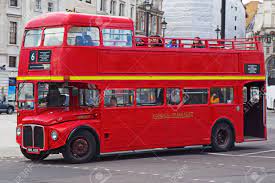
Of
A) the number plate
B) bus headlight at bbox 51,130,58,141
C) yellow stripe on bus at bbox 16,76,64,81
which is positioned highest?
yellow stripe on bus at bbox 16,76,64,81

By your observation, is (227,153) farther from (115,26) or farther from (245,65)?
(115,26)

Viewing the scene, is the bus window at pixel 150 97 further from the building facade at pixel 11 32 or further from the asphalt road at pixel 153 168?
the building facade at pixel 11 32

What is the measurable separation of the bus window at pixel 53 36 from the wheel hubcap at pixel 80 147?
8.57 ft

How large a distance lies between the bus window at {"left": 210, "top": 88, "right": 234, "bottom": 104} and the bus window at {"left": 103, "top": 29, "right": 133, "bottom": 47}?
12.1 ft

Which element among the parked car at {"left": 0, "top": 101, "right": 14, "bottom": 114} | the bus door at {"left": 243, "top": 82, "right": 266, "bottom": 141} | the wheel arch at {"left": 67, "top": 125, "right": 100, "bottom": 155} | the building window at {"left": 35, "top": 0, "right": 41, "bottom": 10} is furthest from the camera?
the building window at {"left": 35, "top": 0, "right": 41, "bottom": 10}

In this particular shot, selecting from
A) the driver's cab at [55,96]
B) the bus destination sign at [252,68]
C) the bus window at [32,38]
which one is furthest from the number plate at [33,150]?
the bus destination sign at [252,68]

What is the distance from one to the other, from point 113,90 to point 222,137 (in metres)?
4.77

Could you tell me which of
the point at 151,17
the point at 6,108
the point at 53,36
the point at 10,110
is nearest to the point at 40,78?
the point at 53,36

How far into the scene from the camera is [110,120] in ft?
59.2

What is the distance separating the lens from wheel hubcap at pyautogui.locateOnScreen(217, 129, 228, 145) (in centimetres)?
2089

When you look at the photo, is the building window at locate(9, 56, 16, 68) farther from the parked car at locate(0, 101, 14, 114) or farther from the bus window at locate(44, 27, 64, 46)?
the bus window at locate(44, 27, 64, 46)

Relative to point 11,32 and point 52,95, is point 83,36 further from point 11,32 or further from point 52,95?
point 11,32

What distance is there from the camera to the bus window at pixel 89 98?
58.6 ft

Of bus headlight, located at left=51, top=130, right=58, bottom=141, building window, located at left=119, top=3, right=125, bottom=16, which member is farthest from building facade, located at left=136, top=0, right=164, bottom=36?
bus headlight, located at left=51, top=130, right=58, bottom=141
